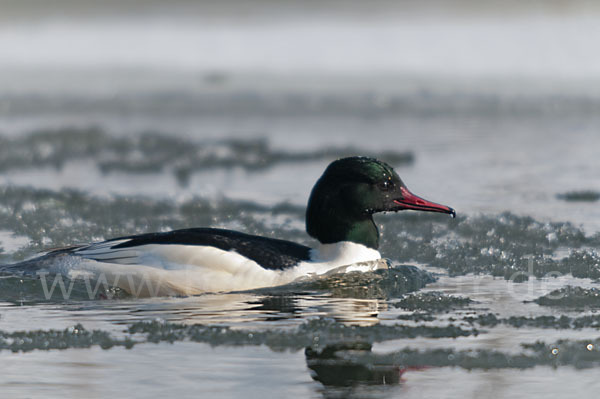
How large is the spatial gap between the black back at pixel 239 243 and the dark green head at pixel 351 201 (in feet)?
0.99

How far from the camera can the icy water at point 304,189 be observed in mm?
4684

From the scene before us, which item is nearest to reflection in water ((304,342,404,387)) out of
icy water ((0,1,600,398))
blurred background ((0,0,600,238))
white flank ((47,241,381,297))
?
icy water ((0,1,600,398))

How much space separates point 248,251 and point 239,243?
0.08 meters

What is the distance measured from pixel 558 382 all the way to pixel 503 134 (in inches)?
374

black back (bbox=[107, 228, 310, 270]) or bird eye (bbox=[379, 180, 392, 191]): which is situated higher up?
bird eye (bbox=[379, 180, 392, 191])

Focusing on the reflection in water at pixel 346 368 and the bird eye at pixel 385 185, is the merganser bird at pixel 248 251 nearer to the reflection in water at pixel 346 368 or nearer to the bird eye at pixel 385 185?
the bird eye at pixel 385 185

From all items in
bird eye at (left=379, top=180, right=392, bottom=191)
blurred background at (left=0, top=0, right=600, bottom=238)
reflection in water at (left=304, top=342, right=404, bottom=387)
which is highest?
blurred background at (left=0, top=0, right=600, bottom=238)

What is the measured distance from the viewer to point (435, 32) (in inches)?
748

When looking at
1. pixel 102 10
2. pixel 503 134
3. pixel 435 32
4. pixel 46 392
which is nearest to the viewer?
pixel 46 392

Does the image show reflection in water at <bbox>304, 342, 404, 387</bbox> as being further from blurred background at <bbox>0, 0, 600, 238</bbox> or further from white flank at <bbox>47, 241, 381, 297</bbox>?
blurred background at <bbox>0, 0, 600, 238</bbox>

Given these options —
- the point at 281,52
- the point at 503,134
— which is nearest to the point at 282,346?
the point at 503,134

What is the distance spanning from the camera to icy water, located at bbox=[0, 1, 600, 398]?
4.68m

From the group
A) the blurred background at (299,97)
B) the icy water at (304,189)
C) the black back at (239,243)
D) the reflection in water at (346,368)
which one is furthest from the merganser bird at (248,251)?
the blurred background at (299,97)

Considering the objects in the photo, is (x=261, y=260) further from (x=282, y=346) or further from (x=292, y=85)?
(x=292, y=85)
